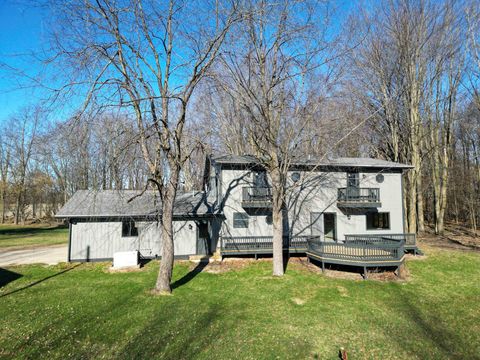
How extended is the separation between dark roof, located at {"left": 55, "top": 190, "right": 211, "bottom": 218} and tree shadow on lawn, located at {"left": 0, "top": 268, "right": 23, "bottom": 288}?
295 centimetres

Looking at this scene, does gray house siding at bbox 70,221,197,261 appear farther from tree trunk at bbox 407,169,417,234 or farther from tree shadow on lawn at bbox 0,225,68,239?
tree shadow on lawn at bbox 0,225,68,239

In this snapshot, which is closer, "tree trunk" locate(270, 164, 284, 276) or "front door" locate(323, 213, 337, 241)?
"tree trunk" locate(270, 164, 284, 276)

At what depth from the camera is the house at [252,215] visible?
14.1 m

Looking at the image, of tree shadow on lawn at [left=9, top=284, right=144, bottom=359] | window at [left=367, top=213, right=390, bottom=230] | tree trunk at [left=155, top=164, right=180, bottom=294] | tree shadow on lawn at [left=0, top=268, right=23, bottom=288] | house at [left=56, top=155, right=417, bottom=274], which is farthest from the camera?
window at [left=367, top=213, right=390, bottom=230]

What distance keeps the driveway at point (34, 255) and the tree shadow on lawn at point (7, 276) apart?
1.63m

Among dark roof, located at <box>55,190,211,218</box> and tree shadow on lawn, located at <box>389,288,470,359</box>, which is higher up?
dark roof, located at <box>55,190,211,218</box>

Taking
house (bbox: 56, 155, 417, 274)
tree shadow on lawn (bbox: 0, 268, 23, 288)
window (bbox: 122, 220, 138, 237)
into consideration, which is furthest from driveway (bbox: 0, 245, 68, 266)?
window (bbox: 122, 220, 138, 237)

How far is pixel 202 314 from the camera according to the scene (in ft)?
25.2

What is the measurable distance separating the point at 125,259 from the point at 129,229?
216cm

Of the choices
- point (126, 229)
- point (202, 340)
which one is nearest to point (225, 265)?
point (126, 229)

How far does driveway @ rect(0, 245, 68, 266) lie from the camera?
46.0 feet

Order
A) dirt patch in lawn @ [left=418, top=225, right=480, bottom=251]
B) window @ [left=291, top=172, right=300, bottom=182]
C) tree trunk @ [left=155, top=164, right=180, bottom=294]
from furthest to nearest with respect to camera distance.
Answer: dirt patch in lawn @ [left=418, top=225, right=480, bottom=251]
window @ [left=291, top=172, right=300, bottom=182]
tree trunk @ [left=155, top=164, right=180, bottom=294]

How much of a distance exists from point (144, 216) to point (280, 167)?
7713mm

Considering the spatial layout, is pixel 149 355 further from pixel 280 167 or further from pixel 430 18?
pixel 430 18
